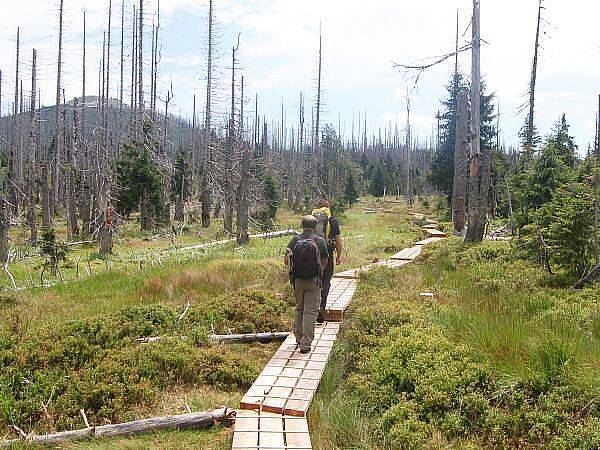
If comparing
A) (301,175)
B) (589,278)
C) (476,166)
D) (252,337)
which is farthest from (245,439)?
(301,175)

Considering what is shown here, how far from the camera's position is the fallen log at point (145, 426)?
5.12m

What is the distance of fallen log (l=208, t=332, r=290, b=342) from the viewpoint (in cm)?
827

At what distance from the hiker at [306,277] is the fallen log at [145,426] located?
6.61 ft

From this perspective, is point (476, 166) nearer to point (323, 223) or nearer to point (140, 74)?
point (323, 223)

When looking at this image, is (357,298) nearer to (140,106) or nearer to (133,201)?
(133,201)

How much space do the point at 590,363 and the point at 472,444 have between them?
1.48 meters

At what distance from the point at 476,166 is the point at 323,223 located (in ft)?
28.2

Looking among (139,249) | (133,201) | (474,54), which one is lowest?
(139,249)

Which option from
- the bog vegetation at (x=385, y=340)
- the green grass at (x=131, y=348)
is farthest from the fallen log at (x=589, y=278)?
the green grass at (x=131, y=348)

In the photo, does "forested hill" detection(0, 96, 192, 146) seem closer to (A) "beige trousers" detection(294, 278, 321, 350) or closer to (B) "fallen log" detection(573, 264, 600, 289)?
(A) "beige trousers" detection(294, 278, 321, 350)

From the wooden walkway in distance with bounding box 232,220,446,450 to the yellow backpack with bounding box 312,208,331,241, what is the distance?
1476 mm

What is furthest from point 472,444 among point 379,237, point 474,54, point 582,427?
point 379,237

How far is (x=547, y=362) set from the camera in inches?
211

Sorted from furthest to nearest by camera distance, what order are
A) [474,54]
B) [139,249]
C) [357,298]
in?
[139,249] → [474,54] → [357,298]
